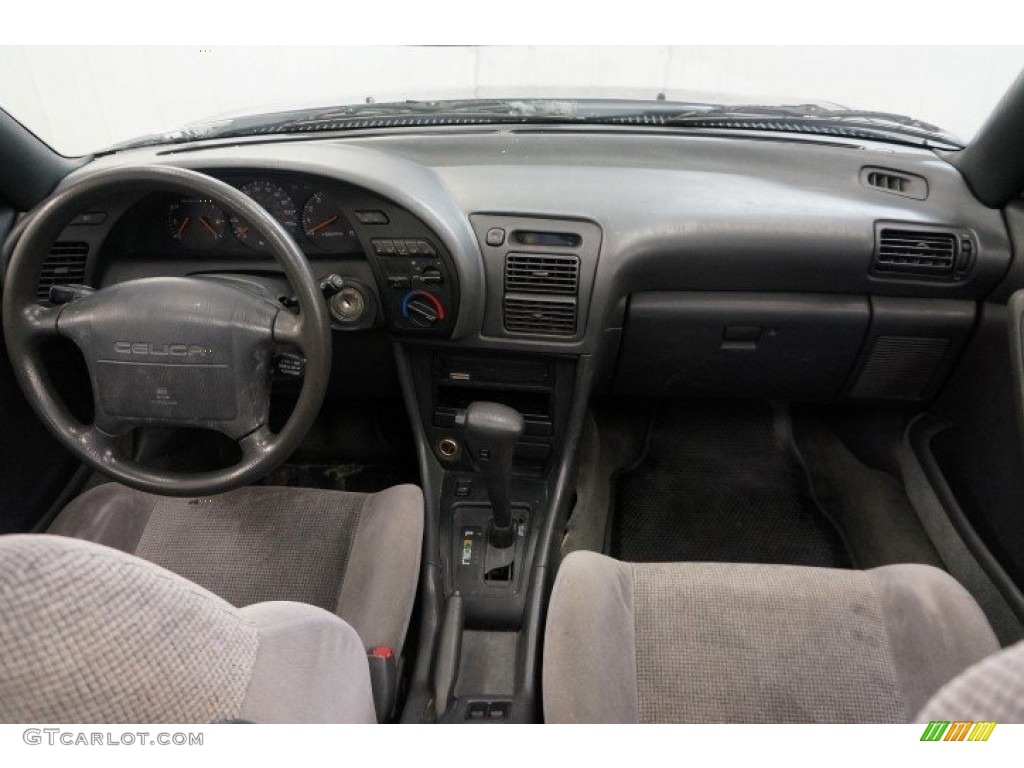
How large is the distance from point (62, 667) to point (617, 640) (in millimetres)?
838

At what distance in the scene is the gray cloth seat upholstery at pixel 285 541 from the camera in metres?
1.33

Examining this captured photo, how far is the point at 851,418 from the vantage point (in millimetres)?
2088

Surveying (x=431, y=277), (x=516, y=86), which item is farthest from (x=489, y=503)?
(x=516, y=86)

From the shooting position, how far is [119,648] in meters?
0.54

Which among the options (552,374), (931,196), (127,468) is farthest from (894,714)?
(127,468)

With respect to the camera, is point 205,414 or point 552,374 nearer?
point 205,414

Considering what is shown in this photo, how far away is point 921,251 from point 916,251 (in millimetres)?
12

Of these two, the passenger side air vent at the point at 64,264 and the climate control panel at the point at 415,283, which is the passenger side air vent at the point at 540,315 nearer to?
the climate control panel at the point at 415,283

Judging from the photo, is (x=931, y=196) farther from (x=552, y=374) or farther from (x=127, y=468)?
(x=127, y=468)

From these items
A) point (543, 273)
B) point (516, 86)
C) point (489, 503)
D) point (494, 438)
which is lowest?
point (489, 503)

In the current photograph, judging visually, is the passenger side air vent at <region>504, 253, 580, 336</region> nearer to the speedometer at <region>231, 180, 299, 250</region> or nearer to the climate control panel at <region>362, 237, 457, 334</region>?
the climate control panel at <region>362, 237, 457, 334</region>

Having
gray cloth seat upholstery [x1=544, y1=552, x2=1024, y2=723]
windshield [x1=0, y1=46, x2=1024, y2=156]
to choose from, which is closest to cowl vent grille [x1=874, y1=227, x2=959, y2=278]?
windshield [x1=0, y1=46, x2=1024, y2=156]

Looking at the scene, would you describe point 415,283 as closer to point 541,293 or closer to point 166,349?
point 541,293
